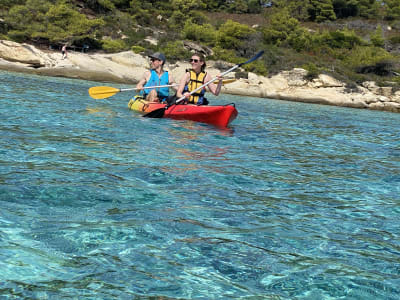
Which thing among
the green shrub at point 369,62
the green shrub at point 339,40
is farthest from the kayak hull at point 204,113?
the green shrub at point 339,40

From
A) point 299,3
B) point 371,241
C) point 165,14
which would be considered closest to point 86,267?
point 371,241

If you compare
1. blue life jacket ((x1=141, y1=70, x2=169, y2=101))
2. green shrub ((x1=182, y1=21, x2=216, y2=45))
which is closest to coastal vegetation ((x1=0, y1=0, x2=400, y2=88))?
green shrub ((x1=182, y1=21, x2=216, y2=45))

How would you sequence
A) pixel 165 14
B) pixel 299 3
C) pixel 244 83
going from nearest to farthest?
pixel 244 83
pixel 165 14
pixel 299 3

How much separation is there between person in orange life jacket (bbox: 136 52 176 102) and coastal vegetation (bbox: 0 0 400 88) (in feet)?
66.1

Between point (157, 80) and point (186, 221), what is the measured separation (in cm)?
837

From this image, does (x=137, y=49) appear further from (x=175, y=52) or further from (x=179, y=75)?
(x=179, y=75)

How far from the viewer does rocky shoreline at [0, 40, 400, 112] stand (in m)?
25.6

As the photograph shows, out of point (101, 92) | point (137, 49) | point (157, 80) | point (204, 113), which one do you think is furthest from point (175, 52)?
point (204, 113)

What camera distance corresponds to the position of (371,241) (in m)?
3.39

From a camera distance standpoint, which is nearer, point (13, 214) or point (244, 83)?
point (13, 214)

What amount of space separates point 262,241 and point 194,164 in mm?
2469

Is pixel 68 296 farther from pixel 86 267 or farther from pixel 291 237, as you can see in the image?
pixel 291 237

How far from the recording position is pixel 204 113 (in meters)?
9.80

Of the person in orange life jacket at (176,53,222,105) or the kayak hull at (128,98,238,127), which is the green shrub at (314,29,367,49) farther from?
the kayak hull at (128,98,238,127)
